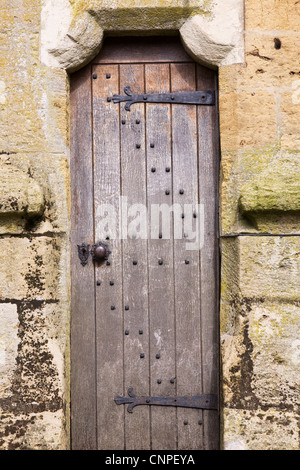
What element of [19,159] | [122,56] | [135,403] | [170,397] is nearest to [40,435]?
[135,403]

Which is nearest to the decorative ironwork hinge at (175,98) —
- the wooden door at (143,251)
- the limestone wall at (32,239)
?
the wooden door at (143,251)

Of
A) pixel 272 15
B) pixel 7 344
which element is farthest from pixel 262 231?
pixel 7 344

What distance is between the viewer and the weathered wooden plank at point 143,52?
242 cm

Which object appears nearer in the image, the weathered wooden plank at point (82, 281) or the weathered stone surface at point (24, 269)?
the weathered stone surface at point (24, 269)

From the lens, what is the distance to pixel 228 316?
7.29 ft

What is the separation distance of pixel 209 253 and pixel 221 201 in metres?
0.29

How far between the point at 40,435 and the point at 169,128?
1619mm

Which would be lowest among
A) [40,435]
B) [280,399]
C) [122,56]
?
[40,435]

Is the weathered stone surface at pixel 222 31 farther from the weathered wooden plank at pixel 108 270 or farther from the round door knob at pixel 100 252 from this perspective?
the round door knob at pixel 100 252

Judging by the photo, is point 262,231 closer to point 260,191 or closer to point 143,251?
point 260,191

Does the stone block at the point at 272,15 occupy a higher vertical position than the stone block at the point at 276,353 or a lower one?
higher

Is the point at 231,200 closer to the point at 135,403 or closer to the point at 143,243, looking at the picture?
the point at 143,243

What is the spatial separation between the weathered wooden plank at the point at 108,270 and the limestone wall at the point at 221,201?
0.55 feet

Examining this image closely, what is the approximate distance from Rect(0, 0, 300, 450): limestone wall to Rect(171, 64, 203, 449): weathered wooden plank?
17 centimetres
